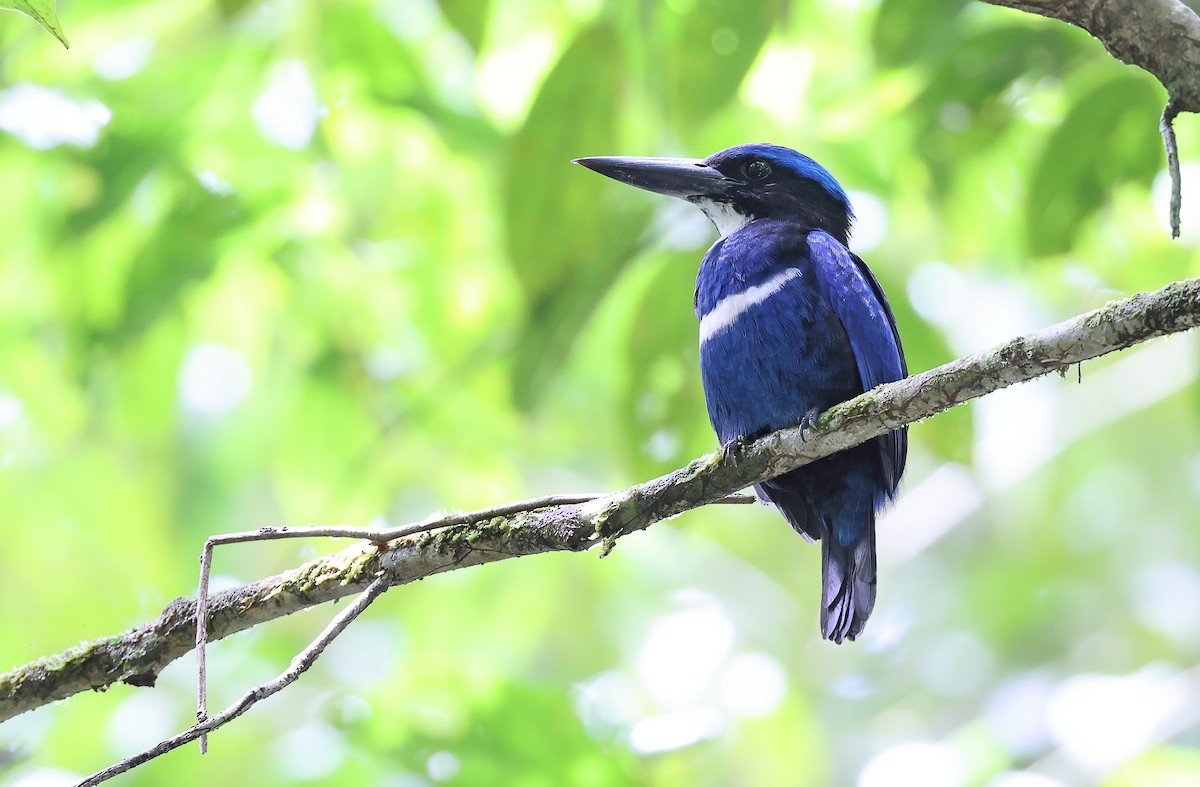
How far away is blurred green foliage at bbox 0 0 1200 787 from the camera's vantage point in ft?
10.5

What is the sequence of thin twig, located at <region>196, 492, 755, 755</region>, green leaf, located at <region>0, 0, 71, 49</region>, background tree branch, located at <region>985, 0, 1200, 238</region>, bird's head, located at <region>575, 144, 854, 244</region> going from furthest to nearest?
bird's head, located at <region>575, 144, 854, 244</region> → thin twig, located at <region>196, 492, 755, 755</region> → background tree branch, located at <region>985, 0, 1200, 238</region> → green leaf, located at <region>0, 0, 71, 49</region>

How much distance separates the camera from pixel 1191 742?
24.5ft

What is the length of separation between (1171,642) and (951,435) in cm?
550

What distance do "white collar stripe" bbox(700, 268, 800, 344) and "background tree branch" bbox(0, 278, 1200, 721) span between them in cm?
75

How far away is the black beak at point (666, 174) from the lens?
3031mm

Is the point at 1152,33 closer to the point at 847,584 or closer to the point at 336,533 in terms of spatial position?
the point at 847,584

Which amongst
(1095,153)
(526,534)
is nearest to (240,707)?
(526,534)

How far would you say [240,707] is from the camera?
1.92 metres

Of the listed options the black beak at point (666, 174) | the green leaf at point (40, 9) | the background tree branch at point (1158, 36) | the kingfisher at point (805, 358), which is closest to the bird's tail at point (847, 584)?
the kingfisher at point (805, 358)

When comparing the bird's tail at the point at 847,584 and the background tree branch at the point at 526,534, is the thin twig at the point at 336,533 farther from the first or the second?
the bird's tail at the point at 847,584

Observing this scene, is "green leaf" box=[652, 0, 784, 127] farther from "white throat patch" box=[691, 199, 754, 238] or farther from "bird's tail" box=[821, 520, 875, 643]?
"bird's tail" box=[821, 520, 875, 643]

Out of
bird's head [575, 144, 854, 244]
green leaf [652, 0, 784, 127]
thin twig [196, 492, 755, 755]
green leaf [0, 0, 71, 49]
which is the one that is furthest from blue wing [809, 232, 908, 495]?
green leaf [0, 0, 71, 49]

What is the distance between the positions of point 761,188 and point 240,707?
7.16 feet

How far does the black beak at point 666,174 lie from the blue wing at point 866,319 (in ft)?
1.38
